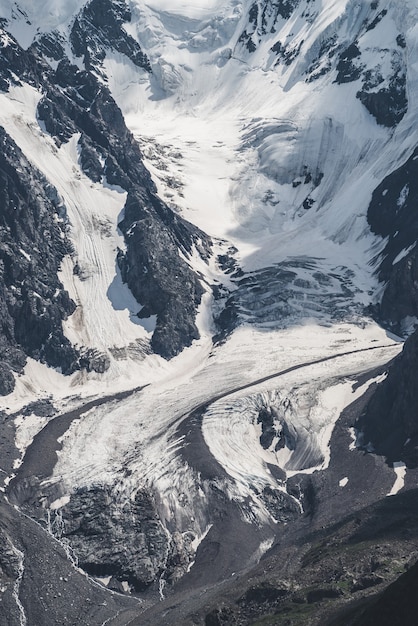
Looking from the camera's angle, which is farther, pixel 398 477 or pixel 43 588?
pixel 398 477

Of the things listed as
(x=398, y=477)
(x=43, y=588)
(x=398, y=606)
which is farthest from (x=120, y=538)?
(x=398, y=606)

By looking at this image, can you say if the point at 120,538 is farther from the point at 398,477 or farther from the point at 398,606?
the point at 398,606

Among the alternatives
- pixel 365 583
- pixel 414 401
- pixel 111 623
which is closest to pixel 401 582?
pixel 365 583

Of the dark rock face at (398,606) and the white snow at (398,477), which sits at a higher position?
the dark rock face at (398,606)

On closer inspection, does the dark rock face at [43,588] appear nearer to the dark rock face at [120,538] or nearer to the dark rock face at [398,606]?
the dark rock face at [120,538]

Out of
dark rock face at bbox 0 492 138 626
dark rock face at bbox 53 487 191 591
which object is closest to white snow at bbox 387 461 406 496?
dark rock face at bbox 53 487 191 591

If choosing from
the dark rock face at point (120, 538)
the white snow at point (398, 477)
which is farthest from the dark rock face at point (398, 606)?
the white snow at point (398, 477)

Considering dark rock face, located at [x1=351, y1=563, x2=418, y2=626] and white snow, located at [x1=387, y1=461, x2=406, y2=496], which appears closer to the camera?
dark rock face, located at [x1=351, y1=563, x2=418, y2=626]

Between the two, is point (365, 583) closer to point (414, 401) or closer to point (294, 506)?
point (294, 506)

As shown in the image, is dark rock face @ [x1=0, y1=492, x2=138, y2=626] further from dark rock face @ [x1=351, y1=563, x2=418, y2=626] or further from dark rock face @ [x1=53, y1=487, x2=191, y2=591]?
dark rock face @ [x1=351, y1=563, x2=418, y2=626]

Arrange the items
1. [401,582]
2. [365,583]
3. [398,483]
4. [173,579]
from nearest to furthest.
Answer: [401,582], [365,583], [173,579], [398,483]

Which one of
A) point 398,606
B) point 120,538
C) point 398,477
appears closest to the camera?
point 398,606
